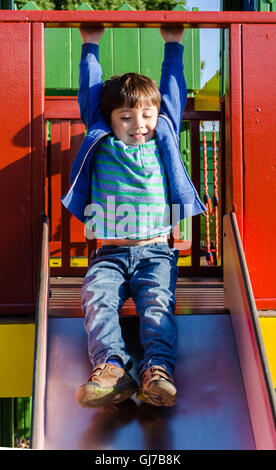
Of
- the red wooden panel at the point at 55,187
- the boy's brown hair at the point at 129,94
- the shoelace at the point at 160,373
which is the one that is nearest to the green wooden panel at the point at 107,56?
the red wooden panel at the point at 55,187

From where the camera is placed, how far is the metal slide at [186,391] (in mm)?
1799

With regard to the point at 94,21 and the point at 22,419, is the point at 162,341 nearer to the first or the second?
the point at 94,21

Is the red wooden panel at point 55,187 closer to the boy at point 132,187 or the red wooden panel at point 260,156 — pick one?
the boy at point 132,187

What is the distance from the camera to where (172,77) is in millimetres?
2445

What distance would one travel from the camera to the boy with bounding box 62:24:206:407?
6.89 ft

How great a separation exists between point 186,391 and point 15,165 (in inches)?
50.9

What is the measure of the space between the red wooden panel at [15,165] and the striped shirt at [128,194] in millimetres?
355

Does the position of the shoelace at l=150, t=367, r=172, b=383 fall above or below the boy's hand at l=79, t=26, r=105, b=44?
below

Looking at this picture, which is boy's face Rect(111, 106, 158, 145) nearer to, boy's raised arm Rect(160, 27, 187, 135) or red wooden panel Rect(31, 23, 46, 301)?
boy's raised arm Rect(160, 27, 187, 135)

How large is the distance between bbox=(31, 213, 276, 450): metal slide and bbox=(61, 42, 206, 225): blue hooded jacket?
0.24m

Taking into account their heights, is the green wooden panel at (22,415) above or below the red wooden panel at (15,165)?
below

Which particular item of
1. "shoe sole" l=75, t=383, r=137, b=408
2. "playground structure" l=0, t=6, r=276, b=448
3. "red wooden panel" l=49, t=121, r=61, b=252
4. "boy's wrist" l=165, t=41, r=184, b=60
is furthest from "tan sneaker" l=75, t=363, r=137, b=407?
"red wooden panel" l=49, t=121, r=61, b=252

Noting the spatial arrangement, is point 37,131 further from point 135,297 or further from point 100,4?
point 100,4

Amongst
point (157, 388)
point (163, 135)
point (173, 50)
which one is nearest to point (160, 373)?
point (157, 388)
